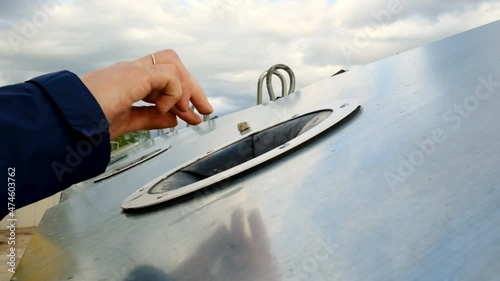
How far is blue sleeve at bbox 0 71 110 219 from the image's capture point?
666 millimetres

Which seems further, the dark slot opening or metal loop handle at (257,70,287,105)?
metal loop handle at (257,70,287,105)

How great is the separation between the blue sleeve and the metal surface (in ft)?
0.64

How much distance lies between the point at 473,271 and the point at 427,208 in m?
0.14

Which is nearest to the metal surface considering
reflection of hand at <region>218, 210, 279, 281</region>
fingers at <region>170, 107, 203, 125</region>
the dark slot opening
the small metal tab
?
reflection of hand at <region>218, 210, 279, 281</region>

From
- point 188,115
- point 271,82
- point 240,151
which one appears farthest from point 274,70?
point 188,115

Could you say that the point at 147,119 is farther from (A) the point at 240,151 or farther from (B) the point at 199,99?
(A) the point at 240,151

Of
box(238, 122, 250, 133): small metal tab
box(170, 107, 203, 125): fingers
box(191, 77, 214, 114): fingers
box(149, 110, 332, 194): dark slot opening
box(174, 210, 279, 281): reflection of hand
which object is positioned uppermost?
box(191, 77, 214, 114): fingers

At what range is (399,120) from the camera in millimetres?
1001

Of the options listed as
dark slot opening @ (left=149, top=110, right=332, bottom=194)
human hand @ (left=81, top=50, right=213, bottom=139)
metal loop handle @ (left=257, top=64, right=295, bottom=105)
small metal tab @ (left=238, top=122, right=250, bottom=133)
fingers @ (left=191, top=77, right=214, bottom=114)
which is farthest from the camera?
metal loop handle @ (left=257, top=64, right=295, bottom=105)

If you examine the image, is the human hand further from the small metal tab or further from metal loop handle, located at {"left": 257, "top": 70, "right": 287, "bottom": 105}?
metal loop handle, located at {"left": 257, "top": 70, "right": 287, "bottom": 105}

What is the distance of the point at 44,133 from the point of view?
0.69 m

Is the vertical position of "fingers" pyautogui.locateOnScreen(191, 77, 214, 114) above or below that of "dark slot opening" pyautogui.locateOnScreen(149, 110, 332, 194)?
above

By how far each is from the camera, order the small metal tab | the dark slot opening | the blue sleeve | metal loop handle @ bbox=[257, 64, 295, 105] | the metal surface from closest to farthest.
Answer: the metal surface, the blue sleeve, the dark slot opening, the small metal tab, metal loop handle @ bbox=[257, 64, 295, 105]

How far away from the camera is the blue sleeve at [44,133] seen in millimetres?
666
